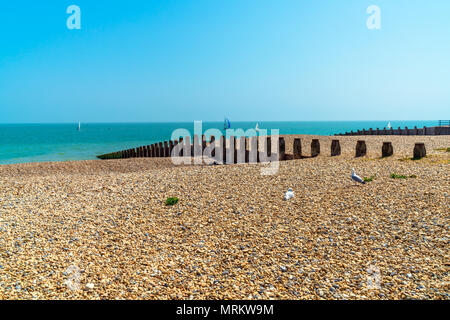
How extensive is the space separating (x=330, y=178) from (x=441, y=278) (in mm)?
5105

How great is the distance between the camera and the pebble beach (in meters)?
4.89

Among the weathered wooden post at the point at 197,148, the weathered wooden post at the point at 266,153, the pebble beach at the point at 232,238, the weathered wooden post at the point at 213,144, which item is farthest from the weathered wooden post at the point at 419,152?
the weathered wooden post at the point at 197,148

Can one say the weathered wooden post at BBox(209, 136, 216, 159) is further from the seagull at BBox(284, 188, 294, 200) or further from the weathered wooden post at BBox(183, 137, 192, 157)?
the seagull at BBox(284, 188, 294, 200)

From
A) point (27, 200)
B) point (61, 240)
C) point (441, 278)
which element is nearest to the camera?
point (441, 278)

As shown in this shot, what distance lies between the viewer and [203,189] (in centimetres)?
946

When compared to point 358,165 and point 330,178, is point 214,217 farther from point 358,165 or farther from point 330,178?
point 358,165

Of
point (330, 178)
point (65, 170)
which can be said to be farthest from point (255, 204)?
point (65, 170)

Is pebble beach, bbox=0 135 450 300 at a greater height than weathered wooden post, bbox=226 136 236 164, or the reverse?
weathered wooden post, bbox=226 136 236 164

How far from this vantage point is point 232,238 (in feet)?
21.4

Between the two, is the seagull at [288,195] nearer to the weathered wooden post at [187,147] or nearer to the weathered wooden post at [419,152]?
the weathered wooden post at [419,152]

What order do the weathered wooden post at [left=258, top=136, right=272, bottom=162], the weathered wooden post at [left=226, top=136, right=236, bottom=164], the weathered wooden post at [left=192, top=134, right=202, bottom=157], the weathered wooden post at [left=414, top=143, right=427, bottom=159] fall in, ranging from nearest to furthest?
1. the weathered wooden post at [left=414, top=143, right=427, bottom=159]
2. the weathered wooden post at [left=258, top=136, right=272, bottom=162]
3. the weathered wooden post at [left=226, top=136, right=236, bottom=164]
4. the weathered wooden post at [left=192, top=134, right=202, bottom=157]

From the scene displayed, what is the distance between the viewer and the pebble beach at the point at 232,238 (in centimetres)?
489

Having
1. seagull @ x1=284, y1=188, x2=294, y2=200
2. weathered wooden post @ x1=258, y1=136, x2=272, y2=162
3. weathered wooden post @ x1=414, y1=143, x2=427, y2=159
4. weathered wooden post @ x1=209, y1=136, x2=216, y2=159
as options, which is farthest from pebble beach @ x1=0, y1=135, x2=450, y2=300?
weathered wooden post @ x1=209, y1=136, x2=216, y2=159
